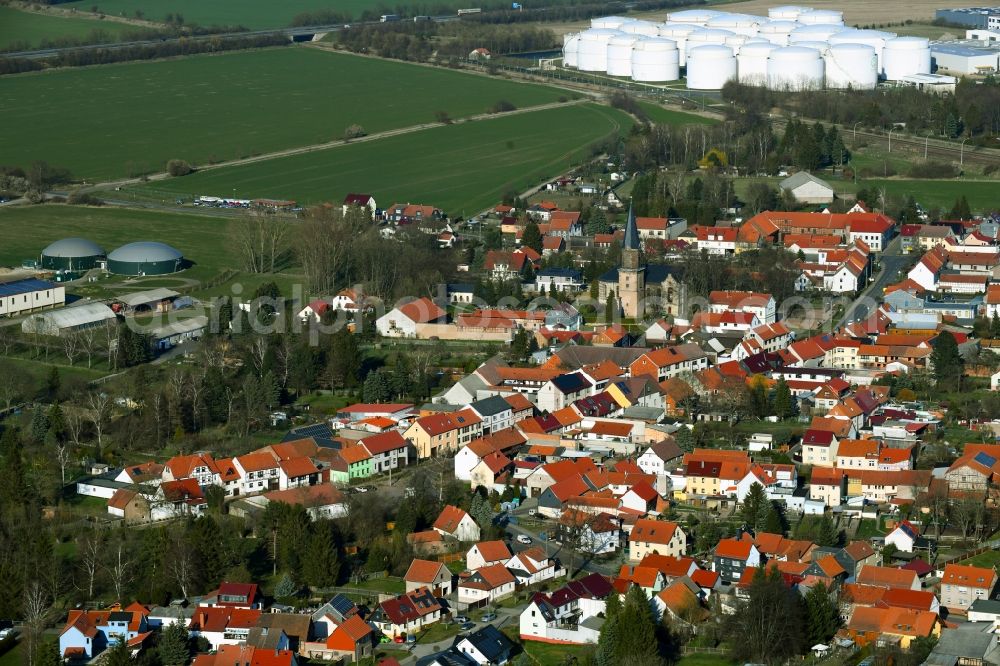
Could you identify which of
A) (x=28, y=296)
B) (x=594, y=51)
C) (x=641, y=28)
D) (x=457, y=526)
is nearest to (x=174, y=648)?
(x=457, y=526)

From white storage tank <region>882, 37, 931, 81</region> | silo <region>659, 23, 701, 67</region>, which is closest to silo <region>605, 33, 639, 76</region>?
silo <region>659, 23, 701, 67</region>

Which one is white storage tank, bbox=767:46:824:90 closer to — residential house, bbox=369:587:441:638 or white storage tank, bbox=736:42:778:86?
white storage tank, bbox=736:42:778:86

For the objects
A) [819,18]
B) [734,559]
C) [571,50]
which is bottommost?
[734,559]

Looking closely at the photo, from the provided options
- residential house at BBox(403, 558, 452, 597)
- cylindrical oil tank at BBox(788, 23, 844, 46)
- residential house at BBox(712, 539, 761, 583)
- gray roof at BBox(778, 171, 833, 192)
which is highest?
cylindrical oil tank at BBox(788, 23, 844, 46)

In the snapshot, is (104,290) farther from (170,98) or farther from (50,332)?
(170,98)

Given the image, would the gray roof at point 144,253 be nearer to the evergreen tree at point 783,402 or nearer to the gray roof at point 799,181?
the gray roof at point 799,181

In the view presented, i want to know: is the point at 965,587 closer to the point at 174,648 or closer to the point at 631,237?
the point at 174,648
